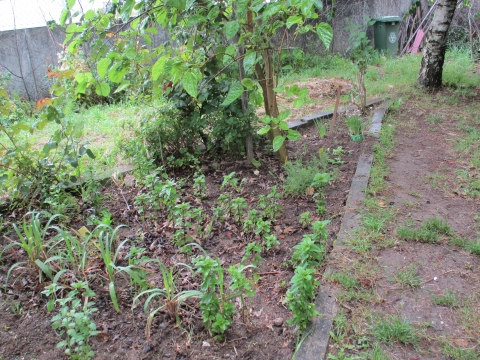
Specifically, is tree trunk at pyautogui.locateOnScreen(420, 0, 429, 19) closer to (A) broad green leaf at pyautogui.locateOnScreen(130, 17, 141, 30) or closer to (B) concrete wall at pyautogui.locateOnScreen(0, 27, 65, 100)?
(B) concrete wall at pyautogui.locateOnScreen(0, 27, 65, 100)

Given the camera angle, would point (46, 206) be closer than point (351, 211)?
No

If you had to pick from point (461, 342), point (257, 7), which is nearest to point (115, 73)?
point (257, 7)

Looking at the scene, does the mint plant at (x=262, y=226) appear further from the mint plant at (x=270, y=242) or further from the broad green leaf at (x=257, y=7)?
the broad green leaf at (x=257, y=7)

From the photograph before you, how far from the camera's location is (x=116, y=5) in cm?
274

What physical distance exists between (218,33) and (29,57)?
6.74m

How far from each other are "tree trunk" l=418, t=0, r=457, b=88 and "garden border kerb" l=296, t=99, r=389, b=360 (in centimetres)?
286

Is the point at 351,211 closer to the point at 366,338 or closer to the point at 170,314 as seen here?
the point at 366,338

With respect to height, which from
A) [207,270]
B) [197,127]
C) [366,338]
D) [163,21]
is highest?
[163,21]

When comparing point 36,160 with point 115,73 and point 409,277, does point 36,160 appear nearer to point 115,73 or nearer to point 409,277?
point 115,73

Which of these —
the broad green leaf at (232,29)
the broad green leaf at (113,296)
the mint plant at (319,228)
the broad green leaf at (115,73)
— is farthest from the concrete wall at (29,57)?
the mint plant at (319,228)

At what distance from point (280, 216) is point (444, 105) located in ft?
12.8

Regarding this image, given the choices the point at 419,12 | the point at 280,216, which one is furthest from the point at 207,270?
the point at 419,12

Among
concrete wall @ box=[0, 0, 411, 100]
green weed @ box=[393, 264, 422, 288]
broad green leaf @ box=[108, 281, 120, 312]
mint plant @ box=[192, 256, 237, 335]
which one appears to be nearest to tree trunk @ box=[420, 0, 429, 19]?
concrete wall @ box=[0, 0, 411, 100]

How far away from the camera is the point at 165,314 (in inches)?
84.8
